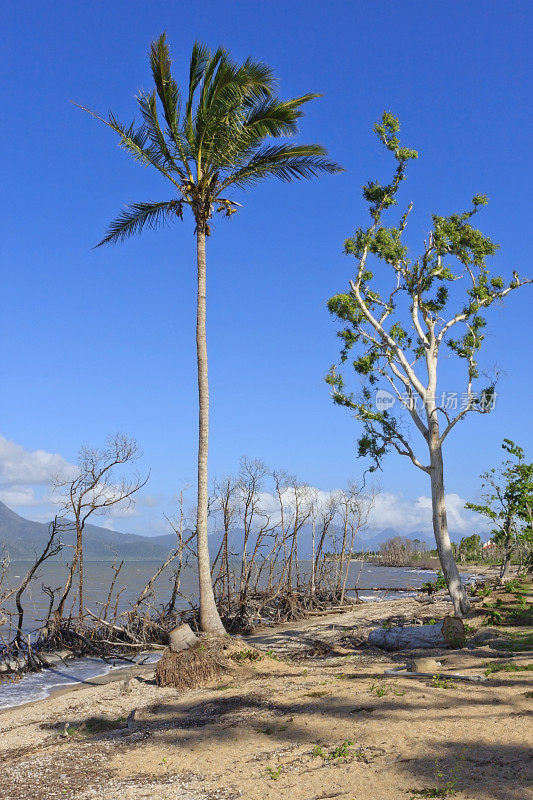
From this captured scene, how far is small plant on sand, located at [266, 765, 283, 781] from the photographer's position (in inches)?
241

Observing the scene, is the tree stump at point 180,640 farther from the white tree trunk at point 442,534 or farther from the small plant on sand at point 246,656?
the white tree trunk at point 442,534

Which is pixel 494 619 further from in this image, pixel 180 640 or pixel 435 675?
pixel 180 640

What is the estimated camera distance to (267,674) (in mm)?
11023

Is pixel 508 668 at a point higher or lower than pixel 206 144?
lower

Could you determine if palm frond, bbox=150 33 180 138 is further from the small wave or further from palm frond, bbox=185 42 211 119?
the small wave

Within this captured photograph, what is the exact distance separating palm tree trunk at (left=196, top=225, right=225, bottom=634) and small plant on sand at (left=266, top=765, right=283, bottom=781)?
6471 mm

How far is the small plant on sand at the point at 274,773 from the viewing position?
613cm

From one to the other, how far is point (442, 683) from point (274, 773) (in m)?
3.35

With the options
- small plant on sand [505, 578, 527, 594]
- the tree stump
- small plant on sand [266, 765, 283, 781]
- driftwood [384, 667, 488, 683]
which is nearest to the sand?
small plant on sand [266, 765, 283, 781]

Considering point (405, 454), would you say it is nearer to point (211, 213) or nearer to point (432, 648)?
point (432, 648)

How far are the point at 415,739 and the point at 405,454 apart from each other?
9.99 m

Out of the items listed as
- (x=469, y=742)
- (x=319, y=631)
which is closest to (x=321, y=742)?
(x=469, y=742)

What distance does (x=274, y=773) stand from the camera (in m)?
6.18

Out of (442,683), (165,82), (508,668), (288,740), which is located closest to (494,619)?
(508,668)
